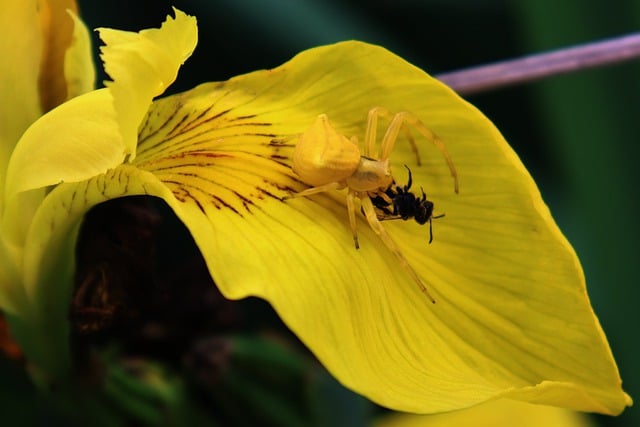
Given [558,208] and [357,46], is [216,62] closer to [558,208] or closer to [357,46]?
[558,208]

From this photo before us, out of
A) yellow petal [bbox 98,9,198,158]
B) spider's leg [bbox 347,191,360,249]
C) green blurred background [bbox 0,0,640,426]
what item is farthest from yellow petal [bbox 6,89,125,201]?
green blurred background [bbox 0,0,640,426]

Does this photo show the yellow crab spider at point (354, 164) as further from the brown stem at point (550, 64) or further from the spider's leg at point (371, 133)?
the brown stem at point (550, 64)

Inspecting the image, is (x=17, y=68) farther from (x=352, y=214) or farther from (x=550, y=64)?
(x=550, y=64)

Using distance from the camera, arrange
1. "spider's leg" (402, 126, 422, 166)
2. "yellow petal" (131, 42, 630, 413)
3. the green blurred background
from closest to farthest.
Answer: "yellow petal" (131, 42, 630, 413)
"spider's leg" (402, 126, 422, 166)
the green blurred background

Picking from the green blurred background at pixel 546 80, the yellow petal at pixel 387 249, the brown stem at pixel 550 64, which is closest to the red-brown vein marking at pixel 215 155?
the yellow petal at pixel 387 249

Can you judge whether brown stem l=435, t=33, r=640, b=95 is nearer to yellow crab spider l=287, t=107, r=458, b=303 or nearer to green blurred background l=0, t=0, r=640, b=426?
yellow crab spider l=287, t=107, r=458, b=303
